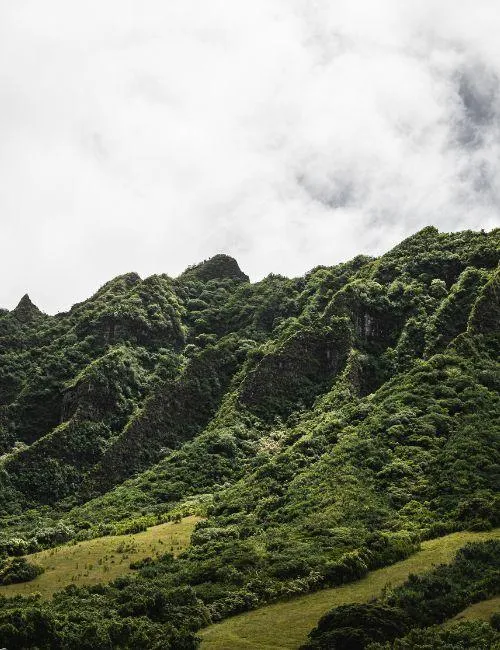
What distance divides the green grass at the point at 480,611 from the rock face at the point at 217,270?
13186 centimetres

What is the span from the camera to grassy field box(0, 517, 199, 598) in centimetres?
5722

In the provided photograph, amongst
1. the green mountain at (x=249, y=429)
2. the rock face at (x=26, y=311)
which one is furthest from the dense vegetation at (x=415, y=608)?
the rock face at (x=26, y=311)

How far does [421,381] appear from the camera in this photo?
8962 centimetres

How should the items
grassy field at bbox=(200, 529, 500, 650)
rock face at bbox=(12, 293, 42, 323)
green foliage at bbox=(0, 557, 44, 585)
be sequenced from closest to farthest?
grassy field at bbox=(200, 529, 500, 650), green foliage at bbox=(0, 557, 44, 585), rock face at bbox=(12, 293, 42, 323)

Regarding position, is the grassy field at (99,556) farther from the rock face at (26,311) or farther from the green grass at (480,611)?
the rock face at (26,311)

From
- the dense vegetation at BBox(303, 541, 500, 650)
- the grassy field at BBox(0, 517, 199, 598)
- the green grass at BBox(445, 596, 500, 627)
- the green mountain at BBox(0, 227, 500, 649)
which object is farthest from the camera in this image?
the grassy field at BBox(0, 517, 199, 598)

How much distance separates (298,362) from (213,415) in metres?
15.4

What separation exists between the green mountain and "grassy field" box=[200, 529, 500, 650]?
1.25 meters

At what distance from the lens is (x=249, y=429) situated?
329ft

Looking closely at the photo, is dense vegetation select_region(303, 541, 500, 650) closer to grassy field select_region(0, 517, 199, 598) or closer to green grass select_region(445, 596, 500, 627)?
green grass select_region(445, 596, 500, 627)

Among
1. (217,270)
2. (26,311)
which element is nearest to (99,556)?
(26,311)

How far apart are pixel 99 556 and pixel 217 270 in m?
113

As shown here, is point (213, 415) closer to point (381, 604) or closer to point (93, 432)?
point (93, 432)

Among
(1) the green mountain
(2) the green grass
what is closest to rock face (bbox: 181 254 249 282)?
(1) the green mountain
